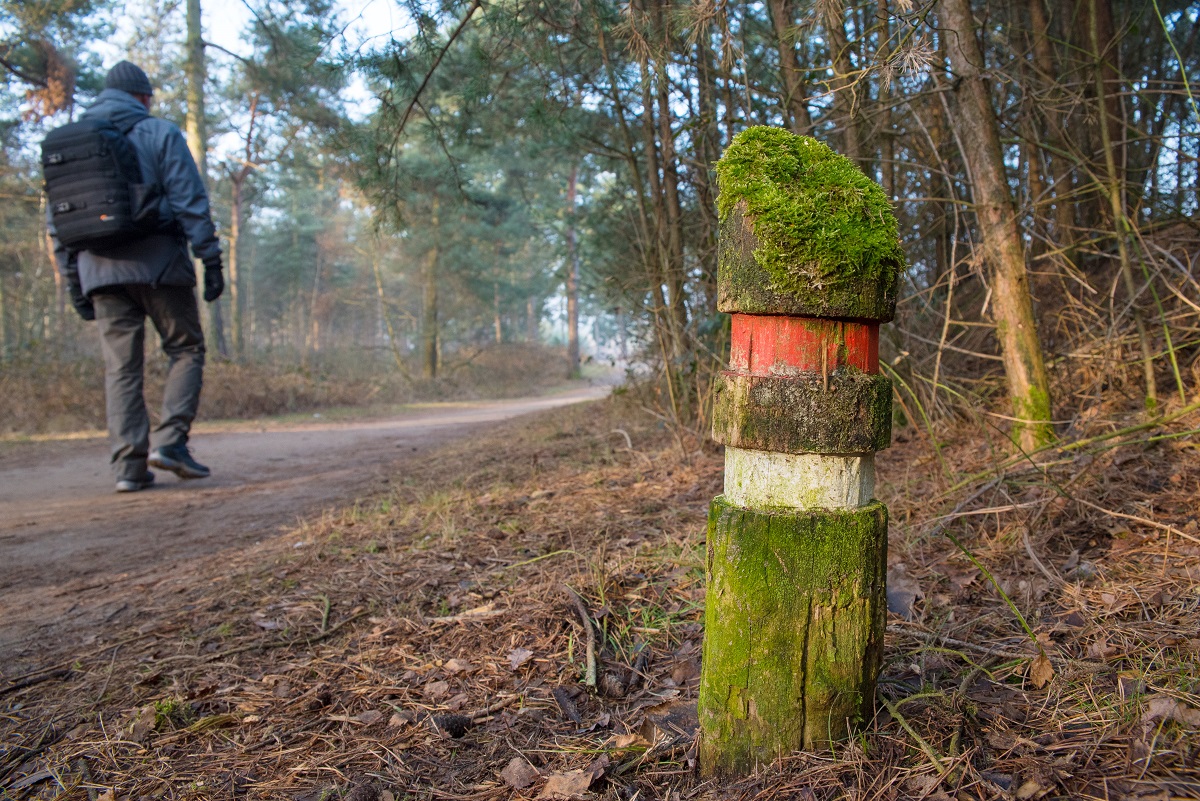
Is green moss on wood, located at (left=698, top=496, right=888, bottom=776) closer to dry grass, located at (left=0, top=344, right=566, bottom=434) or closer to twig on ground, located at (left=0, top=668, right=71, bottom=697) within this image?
twig on ground, located at (left=0, top=668, right=71, bottom=697)

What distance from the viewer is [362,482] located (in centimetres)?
552

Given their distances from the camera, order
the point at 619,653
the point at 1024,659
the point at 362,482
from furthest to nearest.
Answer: the point at 362,482 → the point at 619,653 → the point at 1024,659

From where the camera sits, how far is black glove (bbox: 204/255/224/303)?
511 cm

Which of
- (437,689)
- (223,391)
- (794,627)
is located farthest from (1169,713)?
(223,391)

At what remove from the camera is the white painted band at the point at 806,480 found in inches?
58.7

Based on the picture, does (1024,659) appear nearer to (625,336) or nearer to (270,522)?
(270,522)

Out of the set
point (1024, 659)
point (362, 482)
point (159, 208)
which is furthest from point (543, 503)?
point (159, 208)

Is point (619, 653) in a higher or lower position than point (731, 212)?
lower

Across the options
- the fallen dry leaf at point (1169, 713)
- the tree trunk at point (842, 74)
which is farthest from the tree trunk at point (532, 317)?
the fallen dry leaf at point (1169, 713)

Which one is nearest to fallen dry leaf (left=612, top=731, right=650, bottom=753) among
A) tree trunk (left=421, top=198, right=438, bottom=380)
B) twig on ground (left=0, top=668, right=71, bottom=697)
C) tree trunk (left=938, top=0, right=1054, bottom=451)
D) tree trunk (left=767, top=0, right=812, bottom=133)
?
twig on ground (left=0, top=668, right=71, bottom=697)

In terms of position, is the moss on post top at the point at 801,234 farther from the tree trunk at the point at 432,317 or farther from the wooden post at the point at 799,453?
the tree trunk at the point at 432,317

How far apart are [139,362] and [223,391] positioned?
6.09 metres

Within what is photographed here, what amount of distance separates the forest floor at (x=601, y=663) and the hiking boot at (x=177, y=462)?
79.2 inches

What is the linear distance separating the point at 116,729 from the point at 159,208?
411cm
